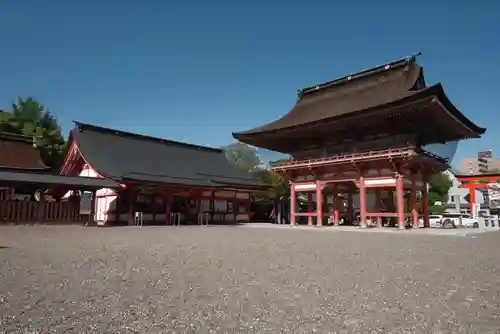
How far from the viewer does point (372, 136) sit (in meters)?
23.4

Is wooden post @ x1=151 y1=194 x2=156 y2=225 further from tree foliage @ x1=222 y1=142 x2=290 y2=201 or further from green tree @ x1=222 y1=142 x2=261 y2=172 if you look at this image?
green tree @ x1=222 y1=142 x2=261 y2=172

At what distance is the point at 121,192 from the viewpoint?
25.0 m

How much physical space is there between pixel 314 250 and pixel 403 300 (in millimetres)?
5726

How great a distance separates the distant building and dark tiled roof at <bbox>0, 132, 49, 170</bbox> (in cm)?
11576

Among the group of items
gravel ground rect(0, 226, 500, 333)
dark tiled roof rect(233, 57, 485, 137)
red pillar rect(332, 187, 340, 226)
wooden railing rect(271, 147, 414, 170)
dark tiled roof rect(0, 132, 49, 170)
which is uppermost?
dark tiled roof rect(233, 57, 485, 137)

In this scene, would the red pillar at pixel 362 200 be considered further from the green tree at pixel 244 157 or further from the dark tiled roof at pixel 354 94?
the green tree at pixel 244 157

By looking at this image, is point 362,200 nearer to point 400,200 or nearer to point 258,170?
point 400,200

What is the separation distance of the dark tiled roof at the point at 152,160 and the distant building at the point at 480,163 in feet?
335

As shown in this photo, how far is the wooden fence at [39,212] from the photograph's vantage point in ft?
66.3

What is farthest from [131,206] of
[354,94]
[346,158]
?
[354,94]

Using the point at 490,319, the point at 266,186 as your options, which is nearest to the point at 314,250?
the point at 490,319

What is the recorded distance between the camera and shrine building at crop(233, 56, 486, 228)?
20.7 metres

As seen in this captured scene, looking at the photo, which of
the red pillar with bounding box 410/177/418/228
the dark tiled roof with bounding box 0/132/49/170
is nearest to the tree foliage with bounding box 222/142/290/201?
the red pillar with bounding box 410/177/418/228

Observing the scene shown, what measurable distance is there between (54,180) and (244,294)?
19573mm
